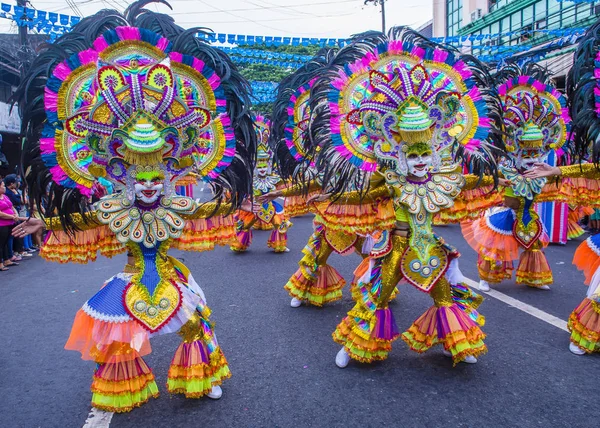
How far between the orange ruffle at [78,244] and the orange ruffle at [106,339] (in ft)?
1.17

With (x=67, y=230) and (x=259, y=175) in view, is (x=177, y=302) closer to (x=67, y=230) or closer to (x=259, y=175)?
(x=67, y=230)

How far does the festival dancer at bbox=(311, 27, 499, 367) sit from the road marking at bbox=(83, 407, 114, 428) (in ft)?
5.69

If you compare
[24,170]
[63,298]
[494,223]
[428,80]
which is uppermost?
[428,80]

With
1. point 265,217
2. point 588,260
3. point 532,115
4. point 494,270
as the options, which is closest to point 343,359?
point 588,260

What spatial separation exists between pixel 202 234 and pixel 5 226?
6.42 metres

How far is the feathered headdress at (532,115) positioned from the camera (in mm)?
5879

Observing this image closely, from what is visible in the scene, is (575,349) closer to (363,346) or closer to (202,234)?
(363,346)

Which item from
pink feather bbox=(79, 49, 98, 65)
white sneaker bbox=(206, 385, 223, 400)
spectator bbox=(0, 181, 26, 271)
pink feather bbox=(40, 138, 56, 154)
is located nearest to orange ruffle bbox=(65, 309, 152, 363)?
white sneaker bbox=(206, 385, 223, 400)

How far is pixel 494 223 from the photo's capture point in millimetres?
6238

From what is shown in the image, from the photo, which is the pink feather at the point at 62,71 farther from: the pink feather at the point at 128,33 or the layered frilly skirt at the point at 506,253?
the layered frilly skirt at the point at 506,253

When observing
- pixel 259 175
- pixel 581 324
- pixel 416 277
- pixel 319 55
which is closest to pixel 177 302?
pixel 416 277

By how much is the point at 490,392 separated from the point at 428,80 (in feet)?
→ 7.26

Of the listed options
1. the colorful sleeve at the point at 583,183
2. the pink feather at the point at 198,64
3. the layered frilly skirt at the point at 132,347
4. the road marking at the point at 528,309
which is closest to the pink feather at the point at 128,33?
the pink feather at the point at 198,64

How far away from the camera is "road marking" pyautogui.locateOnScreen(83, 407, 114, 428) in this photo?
3236 mm
